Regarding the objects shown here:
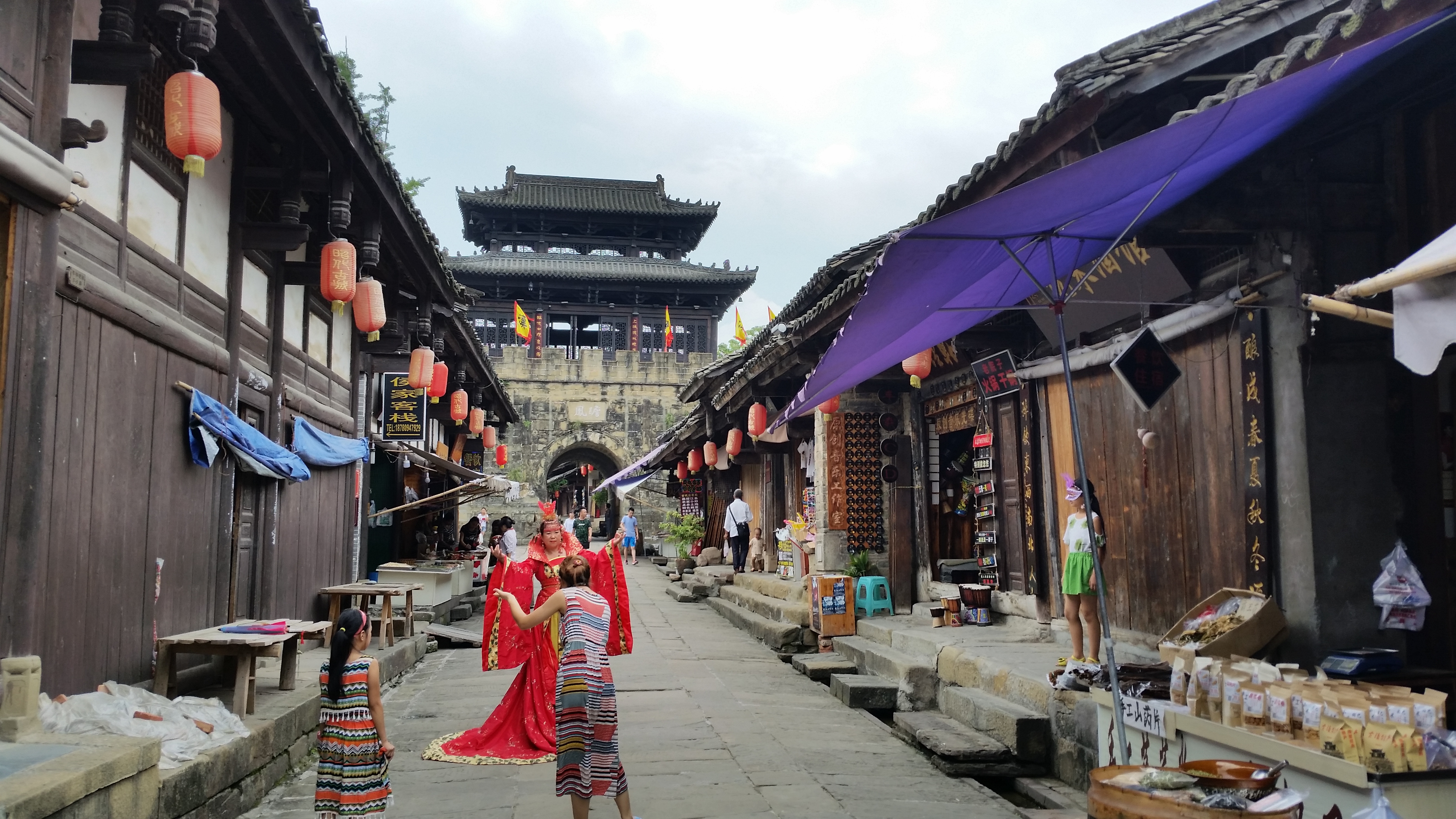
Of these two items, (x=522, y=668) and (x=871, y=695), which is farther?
(x=871, y=695)

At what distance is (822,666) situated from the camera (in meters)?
9.63

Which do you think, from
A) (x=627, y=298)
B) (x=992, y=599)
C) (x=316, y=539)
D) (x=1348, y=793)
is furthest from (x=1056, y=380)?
(x=627, y=298)

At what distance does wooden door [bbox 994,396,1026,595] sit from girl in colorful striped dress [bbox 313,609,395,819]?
6312 mm

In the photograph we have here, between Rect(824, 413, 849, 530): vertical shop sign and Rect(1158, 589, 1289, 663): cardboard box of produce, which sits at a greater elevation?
Rect(824, 413, 849, 530): vertical shop sign

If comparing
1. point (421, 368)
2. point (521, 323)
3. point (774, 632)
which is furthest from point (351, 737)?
point (521, 323)

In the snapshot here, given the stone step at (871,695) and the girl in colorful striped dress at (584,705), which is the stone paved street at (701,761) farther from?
the girl in colorful striped dress at (584,705)

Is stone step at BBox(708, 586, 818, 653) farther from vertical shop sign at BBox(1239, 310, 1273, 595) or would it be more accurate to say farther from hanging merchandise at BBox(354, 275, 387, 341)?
vertical shop sign at BBox(1239, 310, 1273, 595)

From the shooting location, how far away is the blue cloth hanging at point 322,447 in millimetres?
8844

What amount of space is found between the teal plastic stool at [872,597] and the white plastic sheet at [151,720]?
7.10 meters

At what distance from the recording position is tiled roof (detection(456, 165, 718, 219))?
123ft

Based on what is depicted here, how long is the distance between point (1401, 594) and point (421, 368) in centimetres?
991

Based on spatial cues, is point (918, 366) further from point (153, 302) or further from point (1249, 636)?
point (153, 302)

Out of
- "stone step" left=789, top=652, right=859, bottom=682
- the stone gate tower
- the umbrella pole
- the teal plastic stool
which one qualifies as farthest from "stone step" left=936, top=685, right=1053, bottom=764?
the stone gate tower

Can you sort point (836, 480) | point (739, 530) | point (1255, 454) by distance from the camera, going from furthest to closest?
point (739, 530)
point (836, 480)
point (1255, 454)
